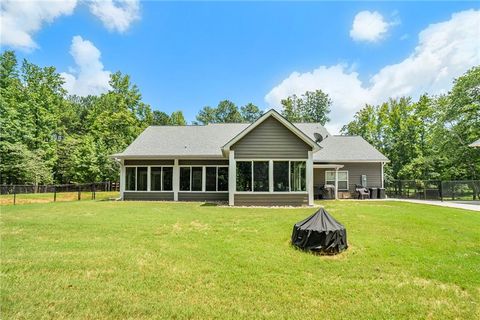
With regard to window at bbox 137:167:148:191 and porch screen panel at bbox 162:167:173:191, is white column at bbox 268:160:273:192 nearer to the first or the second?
porch screen panel at bbox 162:167:173:191

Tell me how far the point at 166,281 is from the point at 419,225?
7.96m

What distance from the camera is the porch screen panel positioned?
17984 millimetres

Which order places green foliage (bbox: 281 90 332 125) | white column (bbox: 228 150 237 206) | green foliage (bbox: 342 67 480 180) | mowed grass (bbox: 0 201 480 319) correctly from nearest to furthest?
1. mowed grass (bbox: 0 201 480 319)
2. white column (bbox: 228 150 237 206)
3. green foliage (bbox: 342 67 480 180)
4. green foliage (bbox: 281 90 332 125)

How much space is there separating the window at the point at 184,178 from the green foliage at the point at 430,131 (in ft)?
74.4

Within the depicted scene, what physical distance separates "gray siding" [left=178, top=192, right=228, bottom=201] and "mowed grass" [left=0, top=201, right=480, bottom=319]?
8.98 metres

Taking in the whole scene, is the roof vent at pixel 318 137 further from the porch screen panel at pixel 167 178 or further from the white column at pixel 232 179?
the porch screen panel at pixel 167 178

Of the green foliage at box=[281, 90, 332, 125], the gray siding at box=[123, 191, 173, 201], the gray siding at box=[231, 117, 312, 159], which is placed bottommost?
the gray siding at box=[123, 191, 173, 201]

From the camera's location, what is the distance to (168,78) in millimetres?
28297

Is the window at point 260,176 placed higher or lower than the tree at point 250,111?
lower

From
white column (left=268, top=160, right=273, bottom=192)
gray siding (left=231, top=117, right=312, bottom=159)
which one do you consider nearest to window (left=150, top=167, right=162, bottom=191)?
gray siding (left=231, top=117, right=312, bottom=159)

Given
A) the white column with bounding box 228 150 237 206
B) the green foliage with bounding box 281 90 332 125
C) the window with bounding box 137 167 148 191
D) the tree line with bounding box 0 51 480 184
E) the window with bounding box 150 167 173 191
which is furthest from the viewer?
the green foliage with bounding box 281 90 332 125

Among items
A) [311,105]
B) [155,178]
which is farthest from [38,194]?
[311,105]

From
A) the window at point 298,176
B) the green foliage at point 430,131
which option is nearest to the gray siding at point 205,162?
the window at point 298,176

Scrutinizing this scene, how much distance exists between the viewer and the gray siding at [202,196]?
17.7m
